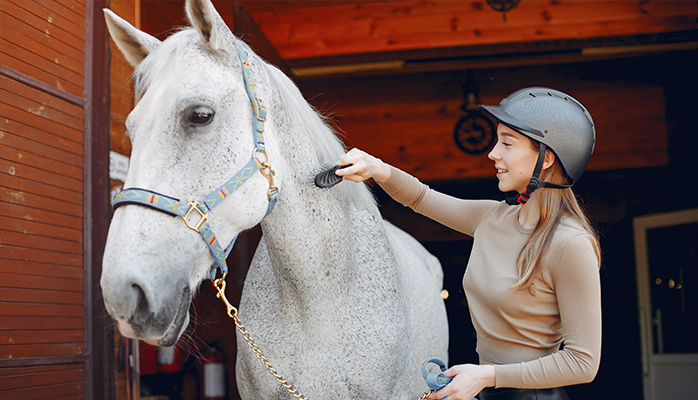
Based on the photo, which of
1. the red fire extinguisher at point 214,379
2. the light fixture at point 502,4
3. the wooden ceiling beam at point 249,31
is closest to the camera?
the wooden ceiling beam at point 249,31

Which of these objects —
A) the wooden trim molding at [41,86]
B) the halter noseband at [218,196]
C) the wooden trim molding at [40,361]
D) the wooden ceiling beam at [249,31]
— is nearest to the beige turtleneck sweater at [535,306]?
the halter noseband at [218,196]

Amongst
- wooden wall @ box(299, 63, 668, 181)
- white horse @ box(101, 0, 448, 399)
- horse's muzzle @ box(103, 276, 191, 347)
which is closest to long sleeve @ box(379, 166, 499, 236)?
white horse @ box(101, 0, 448, 399)

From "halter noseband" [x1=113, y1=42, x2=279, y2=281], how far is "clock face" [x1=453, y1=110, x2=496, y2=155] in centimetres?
466

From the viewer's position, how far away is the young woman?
1231mm

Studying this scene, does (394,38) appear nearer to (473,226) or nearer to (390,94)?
(390,94)

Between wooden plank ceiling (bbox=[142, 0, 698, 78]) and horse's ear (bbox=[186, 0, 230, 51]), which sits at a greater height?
wooden plank ceiling (bbox=[142, 0, 698, 78])

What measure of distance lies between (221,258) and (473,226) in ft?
2.54

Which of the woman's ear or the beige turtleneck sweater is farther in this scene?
the woman's ear

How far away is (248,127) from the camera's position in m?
1.35

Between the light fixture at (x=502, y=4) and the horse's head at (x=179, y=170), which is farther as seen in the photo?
the light fixture at (x=502, y=4)

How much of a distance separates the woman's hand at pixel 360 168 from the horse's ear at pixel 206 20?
0.45 meters

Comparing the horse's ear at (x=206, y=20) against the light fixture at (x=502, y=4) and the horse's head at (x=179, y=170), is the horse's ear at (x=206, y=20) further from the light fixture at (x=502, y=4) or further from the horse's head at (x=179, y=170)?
the light fixture at (x=502, y=4)

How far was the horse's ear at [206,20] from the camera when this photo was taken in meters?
1.26

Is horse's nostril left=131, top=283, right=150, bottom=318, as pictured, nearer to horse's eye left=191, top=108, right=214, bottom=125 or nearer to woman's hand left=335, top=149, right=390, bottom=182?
horse's eye left=191, top=108, right=214, bottom=125
